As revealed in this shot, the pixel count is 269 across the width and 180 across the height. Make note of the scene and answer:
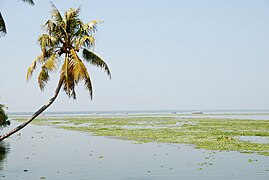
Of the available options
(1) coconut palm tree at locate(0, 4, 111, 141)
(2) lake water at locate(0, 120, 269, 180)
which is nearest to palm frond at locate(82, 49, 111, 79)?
(1) coconut palm tree at locate(0, 4, 111, 141)

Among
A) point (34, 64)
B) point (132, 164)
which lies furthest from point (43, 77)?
point (132, 164)

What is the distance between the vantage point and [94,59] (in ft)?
46.4

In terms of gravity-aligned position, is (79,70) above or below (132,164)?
above

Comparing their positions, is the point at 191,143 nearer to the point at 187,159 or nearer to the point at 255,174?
the point at 187,159

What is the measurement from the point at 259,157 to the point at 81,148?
591 inches

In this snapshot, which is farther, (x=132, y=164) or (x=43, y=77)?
(x=132, y=164)

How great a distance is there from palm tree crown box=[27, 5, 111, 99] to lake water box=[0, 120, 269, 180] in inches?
310

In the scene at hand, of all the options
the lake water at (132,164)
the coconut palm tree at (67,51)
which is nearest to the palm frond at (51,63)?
the coconut palm tree at (67,51)

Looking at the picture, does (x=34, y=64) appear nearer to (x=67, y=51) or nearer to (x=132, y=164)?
(x=67, y=51)

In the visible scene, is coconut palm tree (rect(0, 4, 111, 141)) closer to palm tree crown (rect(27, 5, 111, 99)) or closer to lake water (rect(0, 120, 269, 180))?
palm tree crown (rect(27, 5, 111, 99))

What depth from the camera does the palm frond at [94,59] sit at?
14.0 metres

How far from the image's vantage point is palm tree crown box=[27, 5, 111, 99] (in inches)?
505

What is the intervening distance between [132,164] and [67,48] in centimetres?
1205

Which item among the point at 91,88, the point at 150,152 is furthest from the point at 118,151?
the point at 91,88
